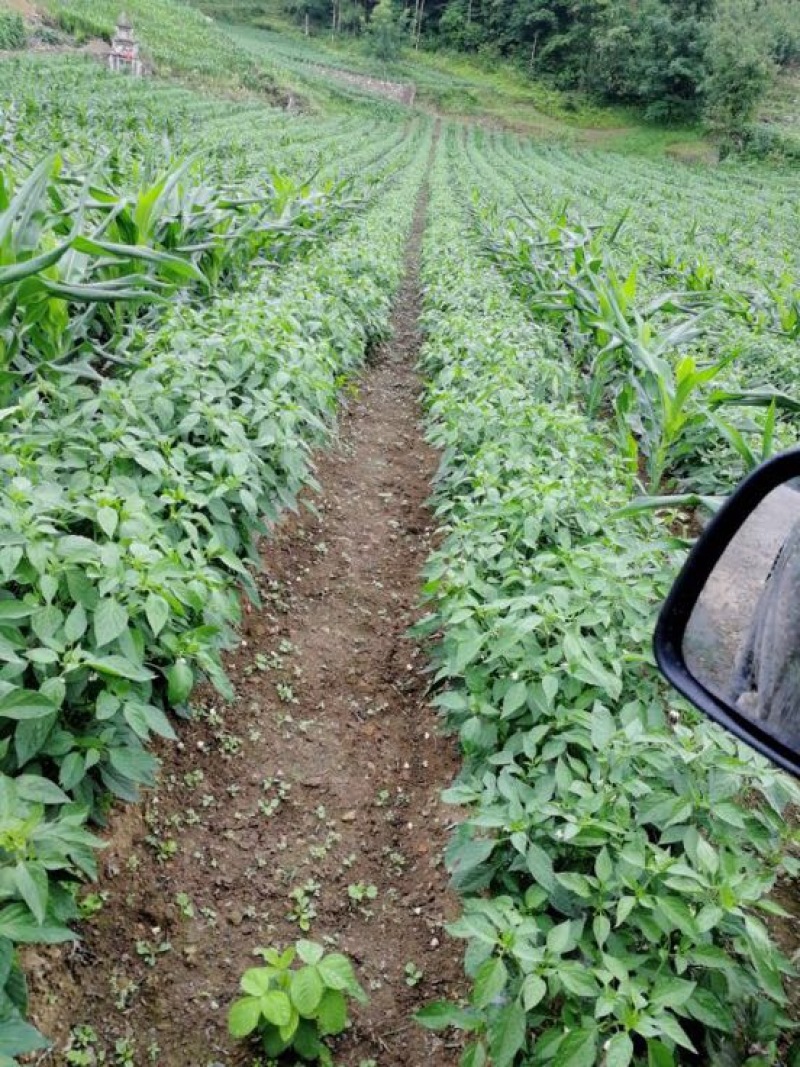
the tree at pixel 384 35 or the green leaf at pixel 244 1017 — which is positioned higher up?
the tree at pixel 384 35

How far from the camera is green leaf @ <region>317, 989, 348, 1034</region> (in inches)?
70.6

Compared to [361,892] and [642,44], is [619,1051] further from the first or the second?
[642,44]

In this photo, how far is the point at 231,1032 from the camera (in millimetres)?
1758

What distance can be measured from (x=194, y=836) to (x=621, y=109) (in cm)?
6118

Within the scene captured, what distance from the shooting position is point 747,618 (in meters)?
1.14

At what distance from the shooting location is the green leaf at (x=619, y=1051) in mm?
1326

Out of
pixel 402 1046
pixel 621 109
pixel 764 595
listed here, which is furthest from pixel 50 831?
pixel 621 109

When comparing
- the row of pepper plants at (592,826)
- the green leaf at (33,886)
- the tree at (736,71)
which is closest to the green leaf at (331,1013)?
the row of pepper plants at (592,826)

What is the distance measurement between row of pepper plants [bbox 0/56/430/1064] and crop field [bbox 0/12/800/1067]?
14 millimetres

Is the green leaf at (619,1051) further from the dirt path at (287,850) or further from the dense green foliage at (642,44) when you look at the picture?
the dense green foliage at (642,44)

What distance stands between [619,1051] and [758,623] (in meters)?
0.85

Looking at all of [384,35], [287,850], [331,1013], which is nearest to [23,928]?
[331,1013]

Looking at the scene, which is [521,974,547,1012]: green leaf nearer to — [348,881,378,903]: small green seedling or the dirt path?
the dirt path

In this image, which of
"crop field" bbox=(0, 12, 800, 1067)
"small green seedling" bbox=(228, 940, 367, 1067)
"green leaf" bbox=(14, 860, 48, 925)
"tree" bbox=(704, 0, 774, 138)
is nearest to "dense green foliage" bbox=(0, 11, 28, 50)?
"crop field" bbox=(0, 12, 800, 1067)
